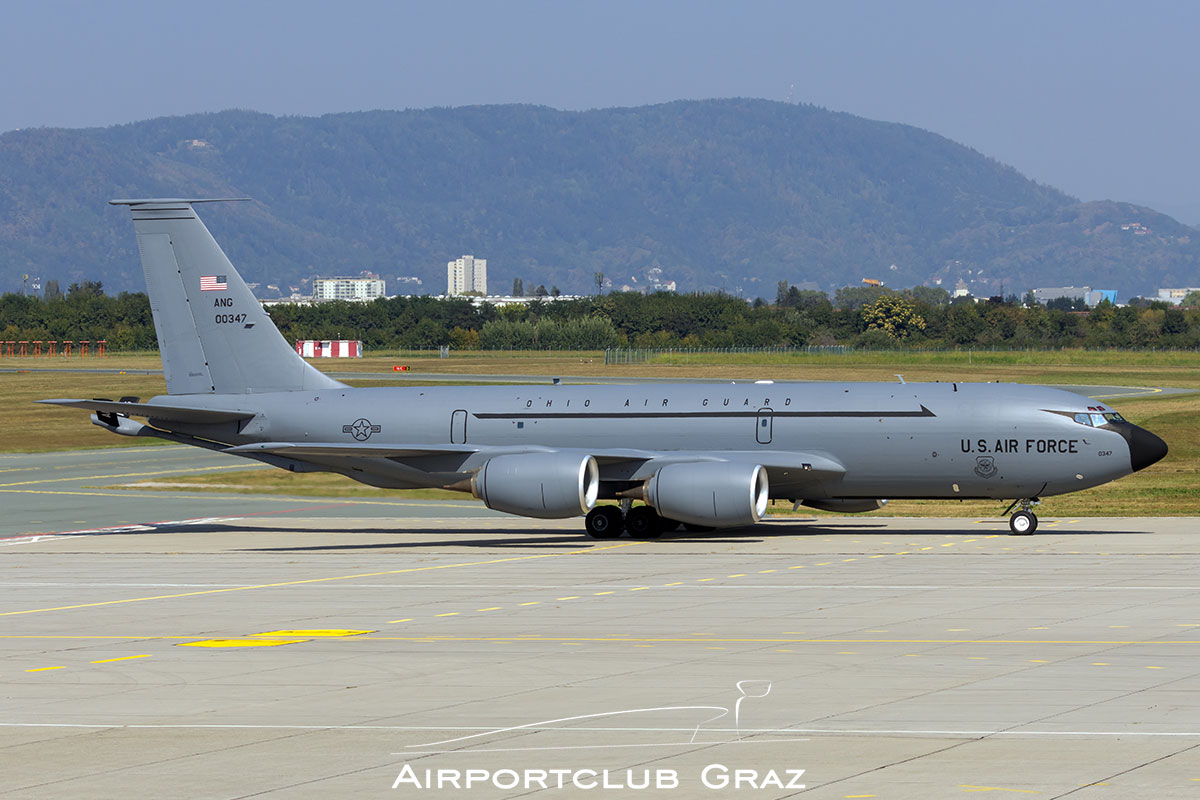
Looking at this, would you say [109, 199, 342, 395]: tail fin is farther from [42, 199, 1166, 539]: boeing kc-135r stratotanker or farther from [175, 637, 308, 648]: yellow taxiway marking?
[175, 637, 308, 648]: yellow taxiway marking

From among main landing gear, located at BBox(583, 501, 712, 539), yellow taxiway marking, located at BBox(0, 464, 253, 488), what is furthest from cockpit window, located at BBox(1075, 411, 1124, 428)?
yellow taxiway marking, located at BBox(0, 464, 253, 488)

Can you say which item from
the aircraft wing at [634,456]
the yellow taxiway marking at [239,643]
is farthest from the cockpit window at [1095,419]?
the yellow taxiway marking at [239,643]

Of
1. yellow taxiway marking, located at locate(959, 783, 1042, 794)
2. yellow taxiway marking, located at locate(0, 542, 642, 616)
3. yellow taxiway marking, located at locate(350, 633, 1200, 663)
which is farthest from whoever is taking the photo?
yellow taxiway marking, located at locate(0, 542, 642, 616)

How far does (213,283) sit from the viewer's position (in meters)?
47.4

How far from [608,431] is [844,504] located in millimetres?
7280

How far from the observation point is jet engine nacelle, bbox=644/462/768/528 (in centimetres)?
4084

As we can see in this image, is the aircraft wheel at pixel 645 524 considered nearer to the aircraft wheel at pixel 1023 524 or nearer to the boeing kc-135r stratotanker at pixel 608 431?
the boeing kc-135r stratotanker at pixel 608 431

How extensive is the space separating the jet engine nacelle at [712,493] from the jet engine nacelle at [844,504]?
12.2 feet

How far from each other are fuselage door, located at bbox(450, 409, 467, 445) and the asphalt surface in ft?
11.4

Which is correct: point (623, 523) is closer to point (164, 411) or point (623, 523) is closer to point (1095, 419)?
point (1095, 419)

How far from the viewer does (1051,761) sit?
15984 mm

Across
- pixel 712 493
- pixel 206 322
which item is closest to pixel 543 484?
pixel 712 493

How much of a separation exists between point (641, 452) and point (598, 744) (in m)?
26.5

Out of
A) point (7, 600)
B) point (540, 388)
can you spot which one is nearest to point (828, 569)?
point (540, 388)
